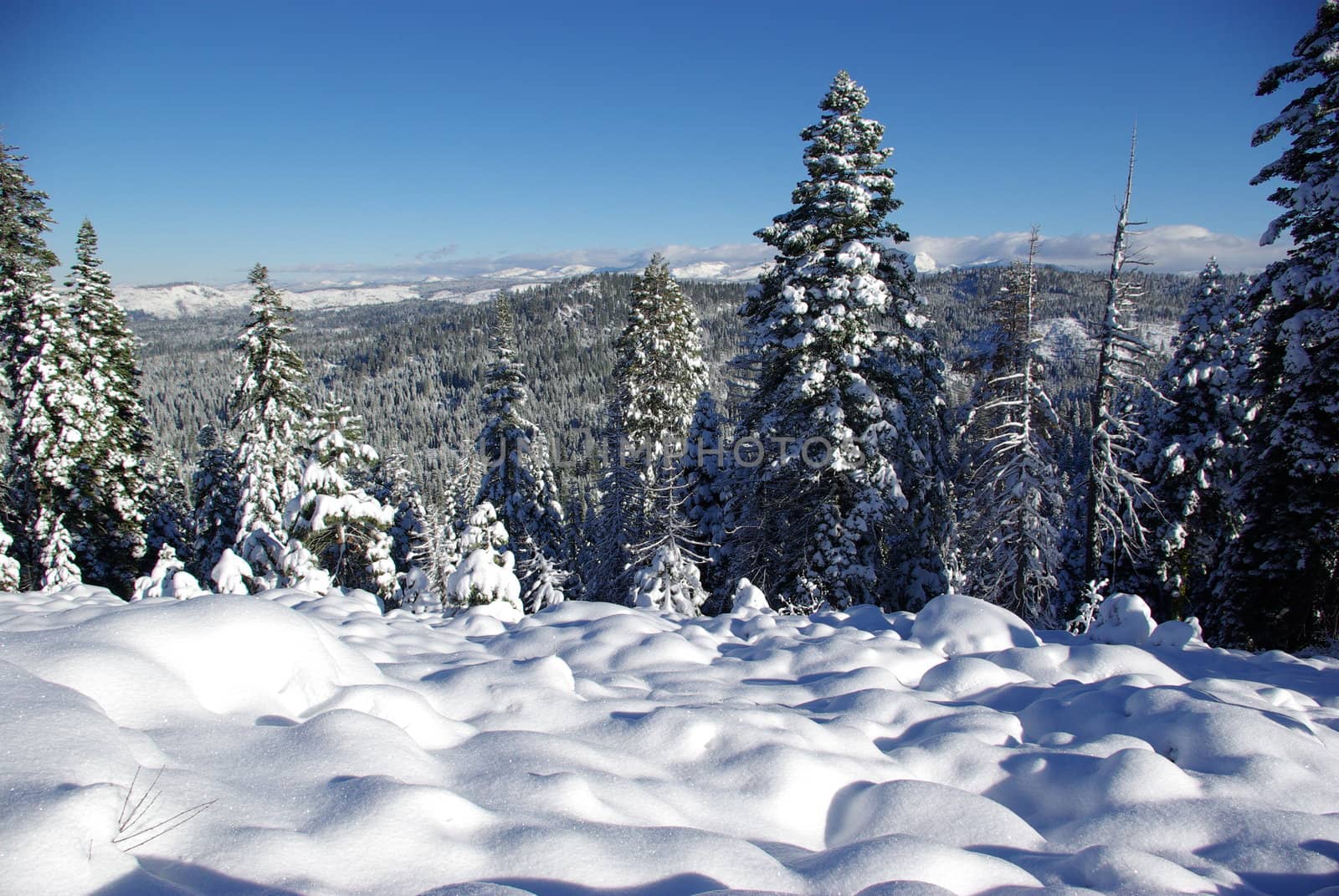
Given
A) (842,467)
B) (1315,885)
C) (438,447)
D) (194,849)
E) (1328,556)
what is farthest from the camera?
(438,447)

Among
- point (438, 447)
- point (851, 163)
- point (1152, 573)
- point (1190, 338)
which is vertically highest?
point (851, 163)

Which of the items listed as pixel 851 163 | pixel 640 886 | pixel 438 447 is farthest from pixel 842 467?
pixel 438 447

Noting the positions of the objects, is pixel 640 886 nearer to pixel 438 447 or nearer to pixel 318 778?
pixel 318 778

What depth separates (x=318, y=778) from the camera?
9.29 ft

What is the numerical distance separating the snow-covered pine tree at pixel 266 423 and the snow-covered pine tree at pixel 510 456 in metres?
7.60

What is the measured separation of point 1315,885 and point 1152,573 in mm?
21212

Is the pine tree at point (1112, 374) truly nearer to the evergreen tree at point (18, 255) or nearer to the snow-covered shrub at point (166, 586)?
the snow-covered shrub at point (166, 586)

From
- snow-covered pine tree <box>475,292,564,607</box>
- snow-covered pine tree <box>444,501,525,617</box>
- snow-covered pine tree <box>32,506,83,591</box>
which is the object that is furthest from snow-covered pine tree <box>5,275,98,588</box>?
snow-covered pine tree <box>444,501,525,617</box>

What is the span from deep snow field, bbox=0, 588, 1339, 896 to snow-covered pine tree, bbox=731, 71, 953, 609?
710 cm

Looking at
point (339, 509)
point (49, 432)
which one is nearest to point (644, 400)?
point (339, 509)

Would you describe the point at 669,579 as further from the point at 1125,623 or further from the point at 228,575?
the point at 1125,623

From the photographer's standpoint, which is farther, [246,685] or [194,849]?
[246,685]

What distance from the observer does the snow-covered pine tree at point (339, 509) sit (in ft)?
52.3

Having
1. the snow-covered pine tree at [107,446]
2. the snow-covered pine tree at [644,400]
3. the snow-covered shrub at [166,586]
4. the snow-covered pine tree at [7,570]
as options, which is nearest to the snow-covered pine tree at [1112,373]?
the snow-covered pine tree at [644,400]
